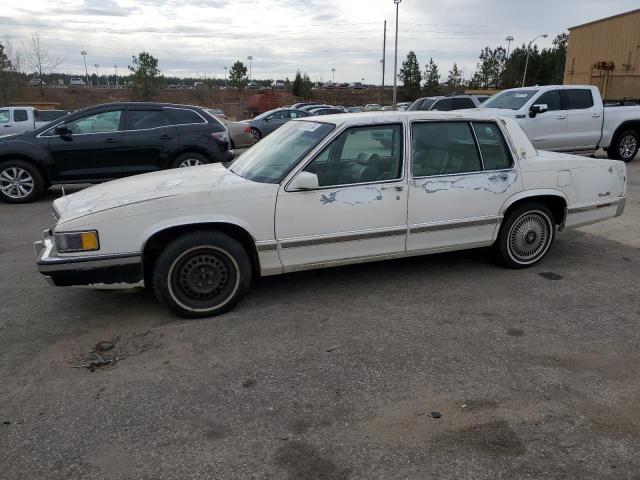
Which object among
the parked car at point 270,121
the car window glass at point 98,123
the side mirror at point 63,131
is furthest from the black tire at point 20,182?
the parked car at point 270,121

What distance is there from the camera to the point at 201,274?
4.03m

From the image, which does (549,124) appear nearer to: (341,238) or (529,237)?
(529,237)

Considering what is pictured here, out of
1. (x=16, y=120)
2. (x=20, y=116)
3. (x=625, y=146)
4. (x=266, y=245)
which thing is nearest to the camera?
(x=266, y=245)

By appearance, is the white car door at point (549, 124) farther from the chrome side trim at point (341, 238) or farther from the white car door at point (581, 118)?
the chrome side trim at point (341, 238)

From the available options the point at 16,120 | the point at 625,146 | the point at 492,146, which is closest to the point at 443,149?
the point at 492,146

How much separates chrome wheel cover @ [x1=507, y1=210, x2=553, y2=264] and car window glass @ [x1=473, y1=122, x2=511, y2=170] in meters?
0.57

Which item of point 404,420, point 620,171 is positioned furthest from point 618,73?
point 404,420

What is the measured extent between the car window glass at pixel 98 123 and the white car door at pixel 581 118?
31.1 ft

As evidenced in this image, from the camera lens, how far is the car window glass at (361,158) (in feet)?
13.9

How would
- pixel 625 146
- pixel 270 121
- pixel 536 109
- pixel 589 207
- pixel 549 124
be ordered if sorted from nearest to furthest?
pixel 589 207 < pixel 536 109 < pixel 549 124 < pixel 625 146 < pixel 270 121

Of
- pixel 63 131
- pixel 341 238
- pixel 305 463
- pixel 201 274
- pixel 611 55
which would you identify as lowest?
pixel 305 463

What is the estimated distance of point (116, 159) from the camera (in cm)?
908

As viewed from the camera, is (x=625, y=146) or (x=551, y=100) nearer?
(x=551, y=100)

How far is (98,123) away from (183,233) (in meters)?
6.19
